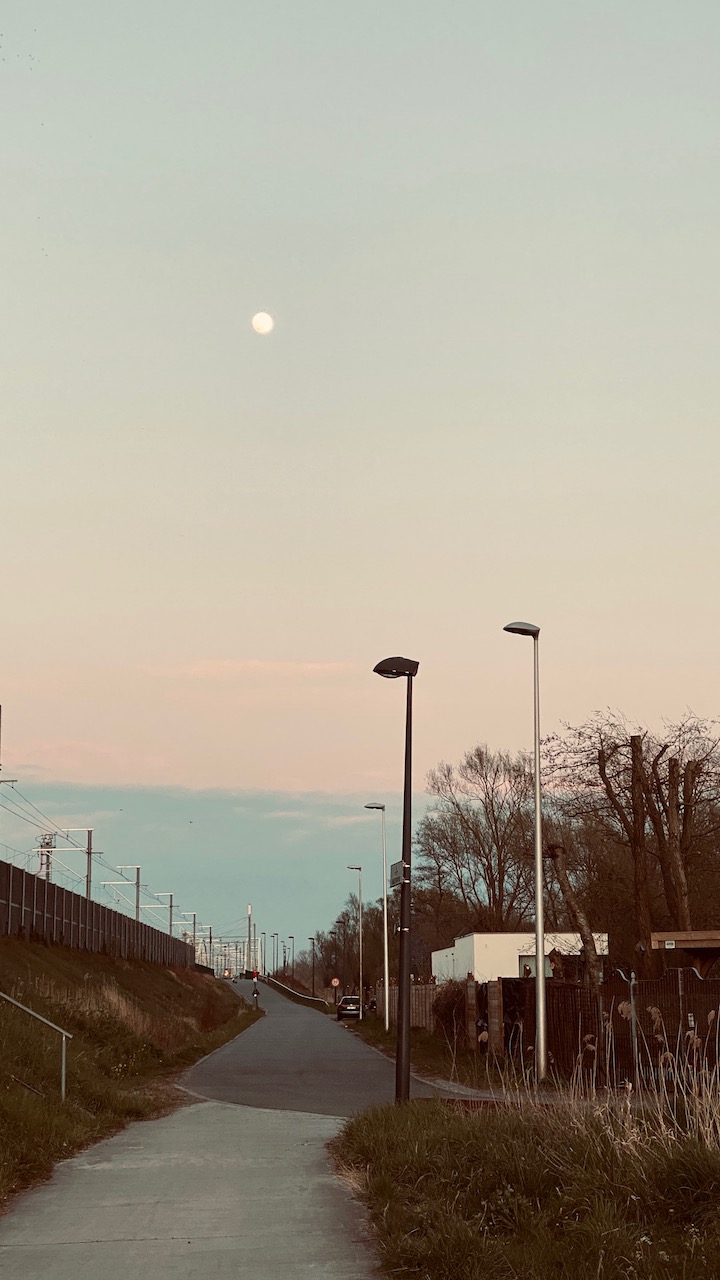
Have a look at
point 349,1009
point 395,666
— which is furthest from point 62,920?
point 395,666

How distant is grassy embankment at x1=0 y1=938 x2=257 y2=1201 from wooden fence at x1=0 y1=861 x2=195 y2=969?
3.22ft

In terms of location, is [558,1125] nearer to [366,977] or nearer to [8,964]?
[8,964]

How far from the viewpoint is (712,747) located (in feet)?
129

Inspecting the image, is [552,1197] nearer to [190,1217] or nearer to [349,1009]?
[190,1217]

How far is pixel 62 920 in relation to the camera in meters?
52.1

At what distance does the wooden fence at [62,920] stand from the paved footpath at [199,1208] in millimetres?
23305

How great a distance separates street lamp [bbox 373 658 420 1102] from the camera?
16.9 m

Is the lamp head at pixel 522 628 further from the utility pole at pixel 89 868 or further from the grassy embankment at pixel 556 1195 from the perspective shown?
the utility pole at pixel 89 868

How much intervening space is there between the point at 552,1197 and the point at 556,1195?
0.23 feet

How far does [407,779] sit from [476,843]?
5711cm

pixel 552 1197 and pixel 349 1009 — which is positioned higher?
pixel 552 1197

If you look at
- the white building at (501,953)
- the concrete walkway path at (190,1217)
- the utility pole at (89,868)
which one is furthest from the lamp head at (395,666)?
the utility pole at (89,868)

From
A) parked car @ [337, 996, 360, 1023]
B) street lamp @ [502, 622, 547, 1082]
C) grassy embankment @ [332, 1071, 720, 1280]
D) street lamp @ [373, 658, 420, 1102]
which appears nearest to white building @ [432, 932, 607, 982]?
street lamp @ [502, 622, 547, 1082]

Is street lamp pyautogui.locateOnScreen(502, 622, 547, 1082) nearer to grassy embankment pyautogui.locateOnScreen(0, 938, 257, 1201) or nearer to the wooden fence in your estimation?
grassy embankment pyautogui.locateOnScreen(0, 938, 257, 1201)
